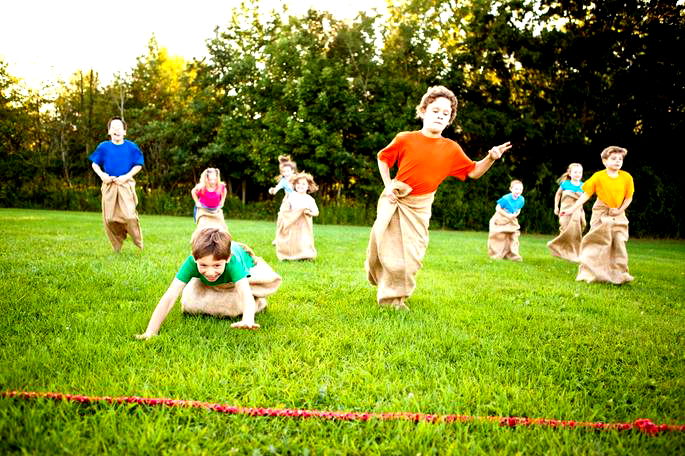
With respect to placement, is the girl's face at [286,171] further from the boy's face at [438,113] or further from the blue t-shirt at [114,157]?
the boy's face at [438,113]

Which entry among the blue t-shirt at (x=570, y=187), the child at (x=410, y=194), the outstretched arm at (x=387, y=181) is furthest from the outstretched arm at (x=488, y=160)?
the blue t-shirt at (x=570, y=187)

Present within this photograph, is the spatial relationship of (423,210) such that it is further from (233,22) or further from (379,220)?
(233,22)

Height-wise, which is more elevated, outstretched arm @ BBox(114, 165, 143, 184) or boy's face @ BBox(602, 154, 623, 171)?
boy's face @ BBox(602, 154, 623, 171)

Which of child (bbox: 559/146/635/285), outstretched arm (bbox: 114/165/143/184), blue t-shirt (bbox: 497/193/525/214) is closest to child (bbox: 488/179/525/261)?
blue t-shirt (bbox: 497/193/525/214)

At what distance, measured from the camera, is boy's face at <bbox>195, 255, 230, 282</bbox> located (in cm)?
377

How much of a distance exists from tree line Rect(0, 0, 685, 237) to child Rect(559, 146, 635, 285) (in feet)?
56.1

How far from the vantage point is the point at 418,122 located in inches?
1084

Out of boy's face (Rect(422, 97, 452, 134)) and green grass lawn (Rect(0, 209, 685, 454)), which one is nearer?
green grass lawn (Rect(0, 209, 685, 454))

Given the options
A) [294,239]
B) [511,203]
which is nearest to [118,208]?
[294,239]

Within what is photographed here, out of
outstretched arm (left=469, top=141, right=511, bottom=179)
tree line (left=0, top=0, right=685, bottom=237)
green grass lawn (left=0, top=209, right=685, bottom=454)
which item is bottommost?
green grass lawn (left=0, top=209, right=685, bottom=454)

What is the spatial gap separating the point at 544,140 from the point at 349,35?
1358 cm

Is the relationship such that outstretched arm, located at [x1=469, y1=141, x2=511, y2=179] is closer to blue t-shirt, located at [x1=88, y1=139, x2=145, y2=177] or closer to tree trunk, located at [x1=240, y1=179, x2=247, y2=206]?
blue t-shirt, located at [x1=88, y1=139, x2=145, y2=177]

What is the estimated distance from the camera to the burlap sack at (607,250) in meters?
7.71

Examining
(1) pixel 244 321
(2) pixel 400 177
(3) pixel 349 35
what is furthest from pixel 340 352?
(3) pixel 349 35
